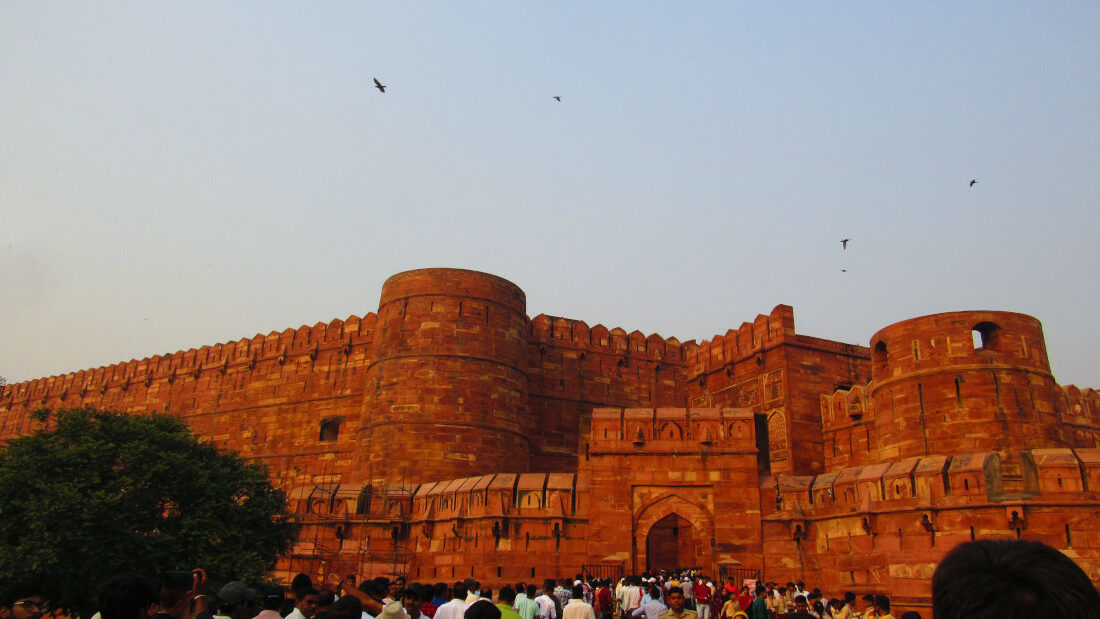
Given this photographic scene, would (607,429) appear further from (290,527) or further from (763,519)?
(290,527)

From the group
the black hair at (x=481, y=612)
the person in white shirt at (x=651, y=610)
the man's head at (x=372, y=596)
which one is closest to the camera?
the black hair at (x=481, y=612)

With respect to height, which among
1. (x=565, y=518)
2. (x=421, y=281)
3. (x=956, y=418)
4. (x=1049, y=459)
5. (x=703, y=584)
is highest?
(x=421, y=281)

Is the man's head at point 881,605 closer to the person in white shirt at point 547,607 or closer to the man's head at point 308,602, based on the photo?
the person in white shirt at point 547,607

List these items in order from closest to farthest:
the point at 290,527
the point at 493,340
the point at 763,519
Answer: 1. the point at 763,519
2. the point at 290,527
3. the point at 493,340

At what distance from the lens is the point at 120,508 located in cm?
1341

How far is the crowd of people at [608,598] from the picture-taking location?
127 cm

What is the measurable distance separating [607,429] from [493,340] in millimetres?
7447

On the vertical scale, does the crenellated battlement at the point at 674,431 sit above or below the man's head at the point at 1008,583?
above

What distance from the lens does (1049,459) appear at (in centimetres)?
1289

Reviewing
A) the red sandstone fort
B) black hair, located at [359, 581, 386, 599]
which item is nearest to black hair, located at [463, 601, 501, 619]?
black hair, located at [359, 581, 386, 599]

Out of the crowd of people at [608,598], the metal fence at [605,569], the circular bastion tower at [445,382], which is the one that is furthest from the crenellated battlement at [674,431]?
the circular bastion tower at [445,382]

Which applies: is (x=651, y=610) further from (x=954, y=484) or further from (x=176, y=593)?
(x=954, y=484)

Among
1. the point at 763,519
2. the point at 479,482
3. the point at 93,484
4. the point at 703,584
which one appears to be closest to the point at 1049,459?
the point at 763,519

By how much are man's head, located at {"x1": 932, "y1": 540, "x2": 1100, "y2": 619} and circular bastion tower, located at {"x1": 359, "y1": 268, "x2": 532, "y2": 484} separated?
65.3 feet
